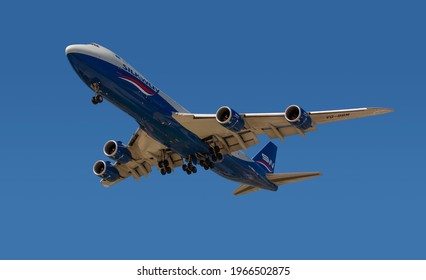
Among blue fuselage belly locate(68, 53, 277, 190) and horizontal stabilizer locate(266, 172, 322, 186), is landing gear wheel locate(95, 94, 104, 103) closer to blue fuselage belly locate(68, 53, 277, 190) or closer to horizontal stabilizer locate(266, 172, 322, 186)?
blue fuselage belly locate(68, 53, 277, 190)

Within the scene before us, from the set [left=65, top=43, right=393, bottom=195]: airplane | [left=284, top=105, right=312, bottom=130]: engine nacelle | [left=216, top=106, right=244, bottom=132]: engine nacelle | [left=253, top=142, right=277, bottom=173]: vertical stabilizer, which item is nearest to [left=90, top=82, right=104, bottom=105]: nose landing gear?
[left=65, top=43, right=393, bottom=195]: airplane

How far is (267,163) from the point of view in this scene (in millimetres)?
53438

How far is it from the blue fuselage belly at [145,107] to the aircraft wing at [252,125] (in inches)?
25.0

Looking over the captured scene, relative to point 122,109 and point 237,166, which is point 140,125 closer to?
point 122,109

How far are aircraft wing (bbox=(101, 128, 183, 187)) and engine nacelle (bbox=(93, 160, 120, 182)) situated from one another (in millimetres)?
374

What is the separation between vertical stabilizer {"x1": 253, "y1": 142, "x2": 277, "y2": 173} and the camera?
52625mm

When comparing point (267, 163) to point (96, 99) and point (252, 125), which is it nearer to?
point (252, 125)

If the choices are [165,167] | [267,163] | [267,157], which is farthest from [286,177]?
[165,167]

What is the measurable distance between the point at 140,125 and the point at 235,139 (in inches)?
241

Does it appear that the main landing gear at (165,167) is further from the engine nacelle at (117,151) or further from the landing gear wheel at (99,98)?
the landing gear wheel at (99,98)

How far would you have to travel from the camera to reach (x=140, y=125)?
4288cm
